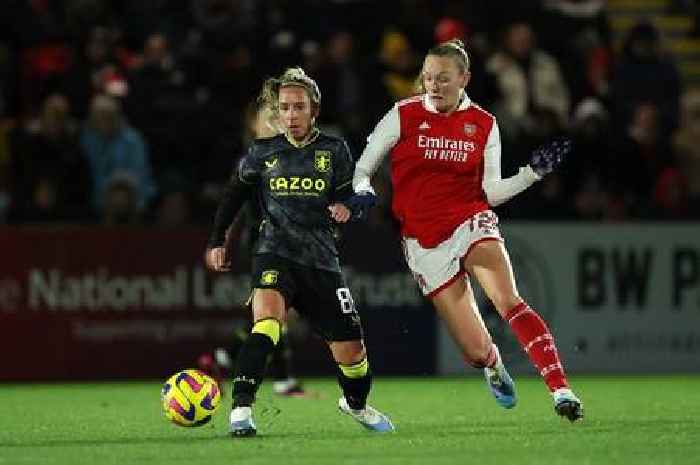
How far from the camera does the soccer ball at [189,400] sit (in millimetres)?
9852

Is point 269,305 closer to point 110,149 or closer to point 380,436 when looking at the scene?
point 380,436

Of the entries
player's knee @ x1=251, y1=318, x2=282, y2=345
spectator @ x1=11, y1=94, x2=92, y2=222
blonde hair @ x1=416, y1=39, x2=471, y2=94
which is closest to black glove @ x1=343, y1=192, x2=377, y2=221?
player's knee @ x1=251, y1=318, x2=282, y2=345

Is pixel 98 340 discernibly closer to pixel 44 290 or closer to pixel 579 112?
pixel 44 290

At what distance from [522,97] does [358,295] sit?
11.0ft

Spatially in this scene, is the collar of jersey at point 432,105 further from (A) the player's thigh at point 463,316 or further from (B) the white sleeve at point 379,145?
(A) the player's thigh at point 463,316

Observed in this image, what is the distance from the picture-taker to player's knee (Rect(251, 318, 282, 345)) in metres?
9.51

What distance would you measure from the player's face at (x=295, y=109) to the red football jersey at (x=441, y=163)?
3.20 ft

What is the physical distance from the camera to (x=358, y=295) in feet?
54.4

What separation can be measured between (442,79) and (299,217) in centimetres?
129

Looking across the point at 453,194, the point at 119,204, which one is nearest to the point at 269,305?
the point at 453,194

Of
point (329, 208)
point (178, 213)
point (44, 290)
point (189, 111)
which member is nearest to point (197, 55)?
point (189, 111)

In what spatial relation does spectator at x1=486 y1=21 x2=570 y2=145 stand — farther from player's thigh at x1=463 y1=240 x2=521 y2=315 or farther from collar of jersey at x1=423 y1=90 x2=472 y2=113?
player's thigh at x1=463 y1=240 x2=521 y2=315

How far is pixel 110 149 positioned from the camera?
1691 cm

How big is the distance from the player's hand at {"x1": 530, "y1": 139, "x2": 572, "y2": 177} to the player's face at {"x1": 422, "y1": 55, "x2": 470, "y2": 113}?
664mm
